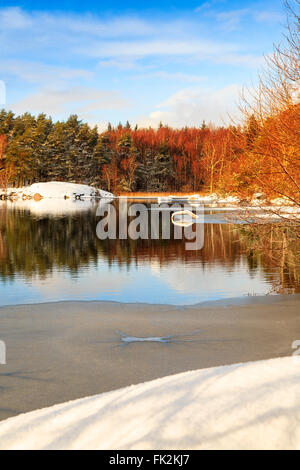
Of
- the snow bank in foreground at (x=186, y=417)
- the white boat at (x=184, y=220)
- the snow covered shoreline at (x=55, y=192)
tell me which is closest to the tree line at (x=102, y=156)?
the snow covered shoreline at (x=55, y=192)

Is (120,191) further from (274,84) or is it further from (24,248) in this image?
(274,84)

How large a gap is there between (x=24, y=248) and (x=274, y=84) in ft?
30.0

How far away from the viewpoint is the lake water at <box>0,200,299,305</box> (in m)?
7.89

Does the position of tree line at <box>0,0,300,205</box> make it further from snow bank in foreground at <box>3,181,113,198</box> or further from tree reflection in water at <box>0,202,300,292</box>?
tree reflection in water at <box>0,202,300,292</box>

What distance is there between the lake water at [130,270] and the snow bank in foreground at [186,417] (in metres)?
4.78

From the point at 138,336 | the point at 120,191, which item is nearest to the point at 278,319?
the point at 138,336

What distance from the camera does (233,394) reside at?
230 cm

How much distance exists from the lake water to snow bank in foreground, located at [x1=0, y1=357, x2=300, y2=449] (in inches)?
188

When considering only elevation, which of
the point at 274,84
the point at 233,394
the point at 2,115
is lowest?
the point at 233,394

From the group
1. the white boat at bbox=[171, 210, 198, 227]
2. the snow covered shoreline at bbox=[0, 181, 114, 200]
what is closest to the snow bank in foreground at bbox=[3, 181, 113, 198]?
the snow covered shoreline at bbox=[0, 181, 114, 200]

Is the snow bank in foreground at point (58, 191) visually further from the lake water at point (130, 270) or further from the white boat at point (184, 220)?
the lake water at point (130, 270)

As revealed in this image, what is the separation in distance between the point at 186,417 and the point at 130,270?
8248 millimetres

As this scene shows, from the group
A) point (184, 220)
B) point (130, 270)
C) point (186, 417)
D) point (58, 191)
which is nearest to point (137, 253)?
point (130, 270)

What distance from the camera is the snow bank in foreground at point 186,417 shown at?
1960 mm
